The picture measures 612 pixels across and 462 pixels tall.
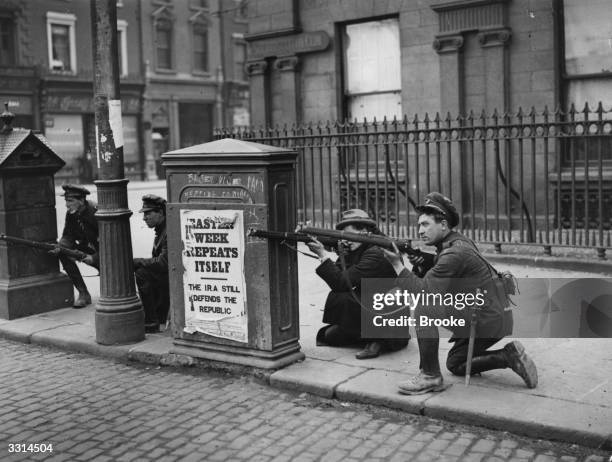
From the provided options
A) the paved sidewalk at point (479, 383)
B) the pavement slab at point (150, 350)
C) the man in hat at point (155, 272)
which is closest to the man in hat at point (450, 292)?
the paved sidewalk at point (479, 383)

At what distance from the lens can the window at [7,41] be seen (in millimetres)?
34250

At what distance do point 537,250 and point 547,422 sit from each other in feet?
18.9

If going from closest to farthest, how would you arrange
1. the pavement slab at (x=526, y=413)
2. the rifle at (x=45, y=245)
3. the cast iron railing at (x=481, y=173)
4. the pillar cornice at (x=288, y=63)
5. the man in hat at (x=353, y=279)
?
the pavement slab at (x=526, y=413) < the man in hat at (x=353, y=279) < the rifle at (x=45, y=245) < the cast iron railing at (x=481, y=173) < the pillar cornice at (x=288, y=63)

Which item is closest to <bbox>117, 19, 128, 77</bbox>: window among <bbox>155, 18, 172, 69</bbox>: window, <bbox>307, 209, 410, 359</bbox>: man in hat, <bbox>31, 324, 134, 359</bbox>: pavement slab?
<bbox>155, 18, 172, 69</bbox>: window

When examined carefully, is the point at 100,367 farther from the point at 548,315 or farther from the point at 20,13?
the point at 20,13

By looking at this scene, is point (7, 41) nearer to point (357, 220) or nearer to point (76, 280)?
point (76, 280)

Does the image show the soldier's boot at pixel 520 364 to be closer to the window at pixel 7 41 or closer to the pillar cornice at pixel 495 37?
the pillar cornice at pixel 495 37

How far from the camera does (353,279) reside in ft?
20.7

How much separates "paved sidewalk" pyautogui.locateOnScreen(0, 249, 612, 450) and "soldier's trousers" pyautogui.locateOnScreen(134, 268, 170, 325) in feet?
0.87

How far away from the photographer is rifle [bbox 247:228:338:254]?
232 inches

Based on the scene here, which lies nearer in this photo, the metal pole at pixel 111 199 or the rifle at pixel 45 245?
the metal pole at pixel 111 199

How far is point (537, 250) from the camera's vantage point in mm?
10242

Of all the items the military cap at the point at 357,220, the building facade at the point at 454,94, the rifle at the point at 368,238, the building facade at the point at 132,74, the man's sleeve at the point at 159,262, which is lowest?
the man's sleeve at the point at 159,262

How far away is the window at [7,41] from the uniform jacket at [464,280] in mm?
32526
